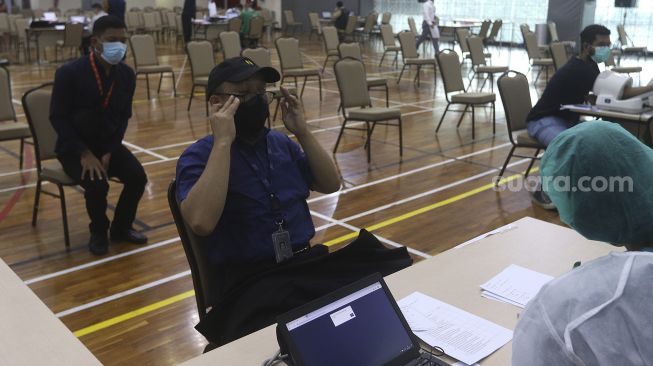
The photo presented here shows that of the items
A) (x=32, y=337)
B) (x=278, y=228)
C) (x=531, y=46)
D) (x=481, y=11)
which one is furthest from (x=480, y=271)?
(x=481, y=11)

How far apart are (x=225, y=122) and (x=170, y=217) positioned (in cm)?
249

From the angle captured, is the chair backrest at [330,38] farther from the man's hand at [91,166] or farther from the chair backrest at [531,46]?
the man's hand at [91,166]

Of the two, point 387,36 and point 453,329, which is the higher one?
point 387,36

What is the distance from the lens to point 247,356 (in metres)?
1.62

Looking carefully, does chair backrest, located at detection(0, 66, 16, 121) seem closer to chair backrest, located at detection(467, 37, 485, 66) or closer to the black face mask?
the black face mask

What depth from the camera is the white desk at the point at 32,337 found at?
5.21ft

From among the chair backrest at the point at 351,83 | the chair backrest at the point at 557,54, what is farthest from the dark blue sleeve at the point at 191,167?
the chair backrest at the point at 557,54

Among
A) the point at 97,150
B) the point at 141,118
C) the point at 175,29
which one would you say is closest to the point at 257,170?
the point at 97,150

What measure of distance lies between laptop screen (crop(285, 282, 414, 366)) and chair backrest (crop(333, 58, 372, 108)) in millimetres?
4627

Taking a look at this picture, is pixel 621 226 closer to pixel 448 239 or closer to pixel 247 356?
pixel 247 356

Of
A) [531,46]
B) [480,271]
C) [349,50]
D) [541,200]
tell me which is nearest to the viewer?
[480,271]

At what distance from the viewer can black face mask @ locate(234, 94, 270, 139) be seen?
229 cm

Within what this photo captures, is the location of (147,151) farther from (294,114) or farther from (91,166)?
(294,114)

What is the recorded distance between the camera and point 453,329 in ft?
5.72
